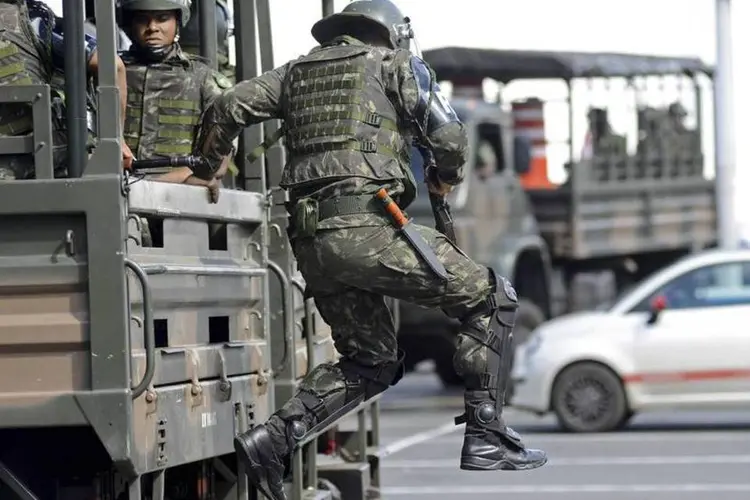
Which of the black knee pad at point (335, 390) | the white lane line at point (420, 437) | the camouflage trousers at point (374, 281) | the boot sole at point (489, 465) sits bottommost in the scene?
the white lane line at point (420, 437)

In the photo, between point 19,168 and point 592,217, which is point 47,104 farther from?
point 592,217

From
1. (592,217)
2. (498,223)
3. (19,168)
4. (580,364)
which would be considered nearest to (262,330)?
(19,168)


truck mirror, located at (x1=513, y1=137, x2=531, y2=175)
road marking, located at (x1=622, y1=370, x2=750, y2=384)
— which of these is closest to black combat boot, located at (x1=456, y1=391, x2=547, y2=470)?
road marking, located at (x1=622, y1=370, x2=750, y2=384)

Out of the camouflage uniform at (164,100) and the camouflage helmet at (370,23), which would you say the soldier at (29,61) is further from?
the camouflage helmet at (370,23)

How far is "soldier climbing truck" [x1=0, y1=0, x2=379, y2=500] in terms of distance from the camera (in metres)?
5.62

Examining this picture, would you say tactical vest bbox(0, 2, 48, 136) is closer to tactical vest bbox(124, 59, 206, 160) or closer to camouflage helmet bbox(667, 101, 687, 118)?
tactical vest bbox(124, 59, 206, 160)

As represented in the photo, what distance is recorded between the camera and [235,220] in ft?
22.3

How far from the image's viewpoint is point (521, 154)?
A: 20.5 meters

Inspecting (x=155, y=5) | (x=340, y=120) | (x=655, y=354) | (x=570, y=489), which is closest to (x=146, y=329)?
(x=340, y=120)

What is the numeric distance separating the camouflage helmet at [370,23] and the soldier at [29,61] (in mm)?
806

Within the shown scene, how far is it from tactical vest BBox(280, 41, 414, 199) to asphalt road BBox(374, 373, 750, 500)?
5.37m

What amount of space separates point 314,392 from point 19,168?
142cm

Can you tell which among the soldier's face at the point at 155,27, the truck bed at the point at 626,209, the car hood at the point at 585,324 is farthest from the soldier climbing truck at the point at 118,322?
the truck bed at the point at 626,209

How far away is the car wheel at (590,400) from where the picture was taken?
51.5 feet
